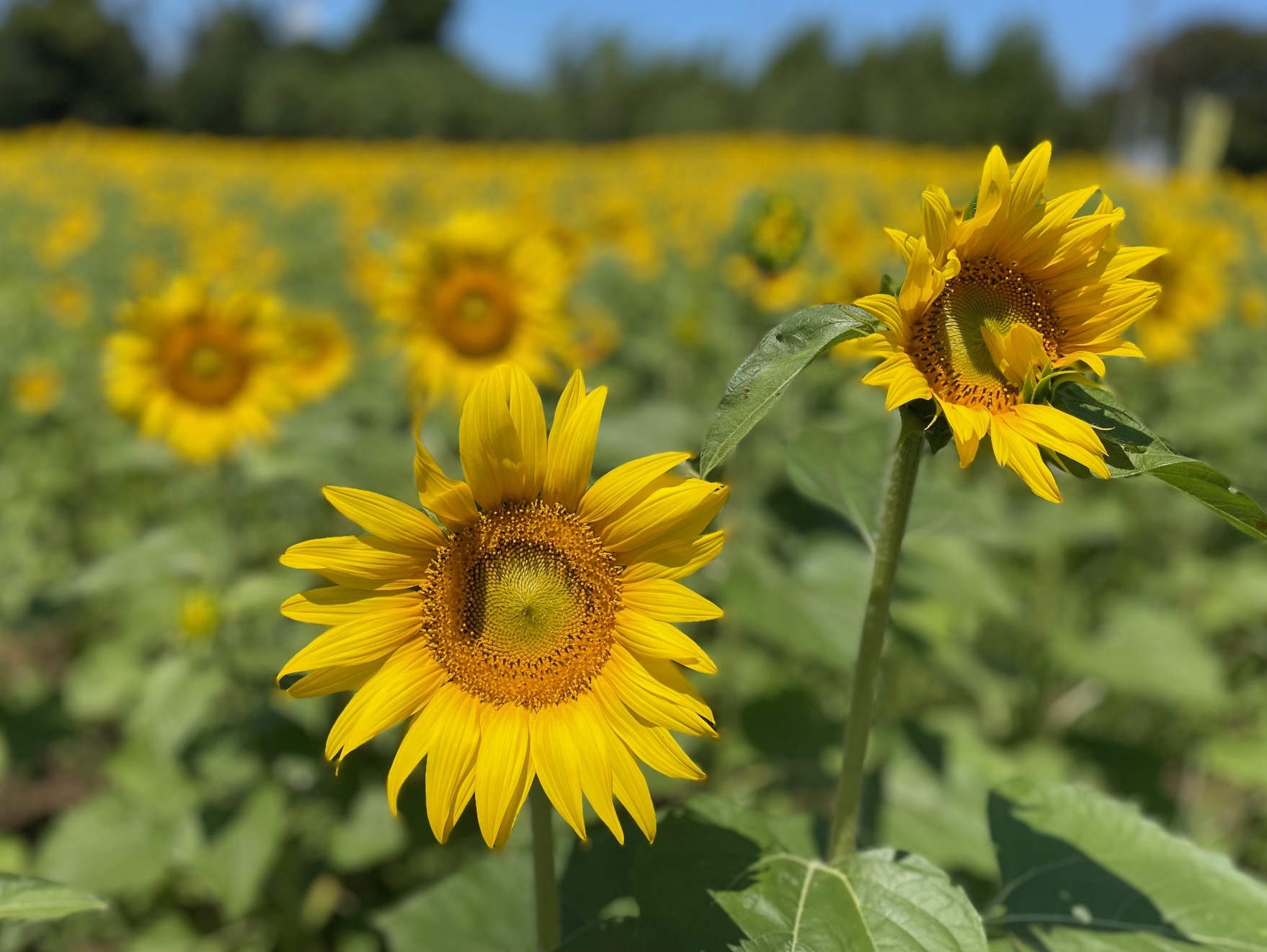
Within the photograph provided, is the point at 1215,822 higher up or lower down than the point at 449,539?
lower down

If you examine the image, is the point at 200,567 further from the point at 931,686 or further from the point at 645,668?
the point at 931,686

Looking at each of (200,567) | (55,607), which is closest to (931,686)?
(200,567)

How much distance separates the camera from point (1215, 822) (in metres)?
2.85

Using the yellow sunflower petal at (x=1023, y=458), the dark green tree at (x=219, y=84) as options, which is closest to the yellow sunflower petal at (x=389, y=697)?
the yellow sunflower petal at (x=1023, y=458)

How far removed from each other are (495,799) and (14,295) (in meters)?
5.70

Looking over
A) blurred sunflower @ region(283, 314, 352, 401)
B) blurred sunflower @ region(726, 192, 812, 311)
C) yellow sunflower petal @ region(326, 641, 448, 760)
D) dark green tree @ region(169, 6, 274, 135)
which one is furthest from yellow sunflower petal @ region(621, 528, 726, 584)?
dark green tree @ region(169, 6, 274, 135)

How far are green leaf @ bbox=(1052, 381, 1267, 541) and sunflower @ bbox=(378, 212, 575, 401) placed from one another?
214 cm

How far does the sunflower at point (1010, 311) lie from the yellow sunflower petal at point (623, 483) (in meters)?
0.21

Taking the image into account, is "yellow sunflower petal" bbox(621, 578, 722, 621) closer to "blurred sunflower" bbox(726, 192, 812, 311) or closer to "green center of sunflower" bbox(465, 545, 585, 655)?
"green center of sunflower" bbox(465, 545, 585, 655)

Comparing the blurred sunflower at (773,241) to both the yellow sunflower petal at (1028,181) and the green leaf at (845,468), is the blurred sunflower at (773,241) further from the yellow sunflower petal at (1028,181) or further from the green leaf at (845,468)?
the yellow sunflower petal at (1028,181)

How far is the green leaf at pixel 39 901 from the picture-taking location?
2.94 feet

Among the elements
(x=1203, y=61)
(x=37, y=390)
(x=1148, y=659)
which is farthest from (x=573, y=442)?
(x=1203, y=61)

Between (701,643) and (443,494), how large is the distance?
203cm

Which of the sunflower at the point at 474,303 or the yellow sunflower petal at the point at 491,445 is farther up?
the sunflower at the point at 474,303
